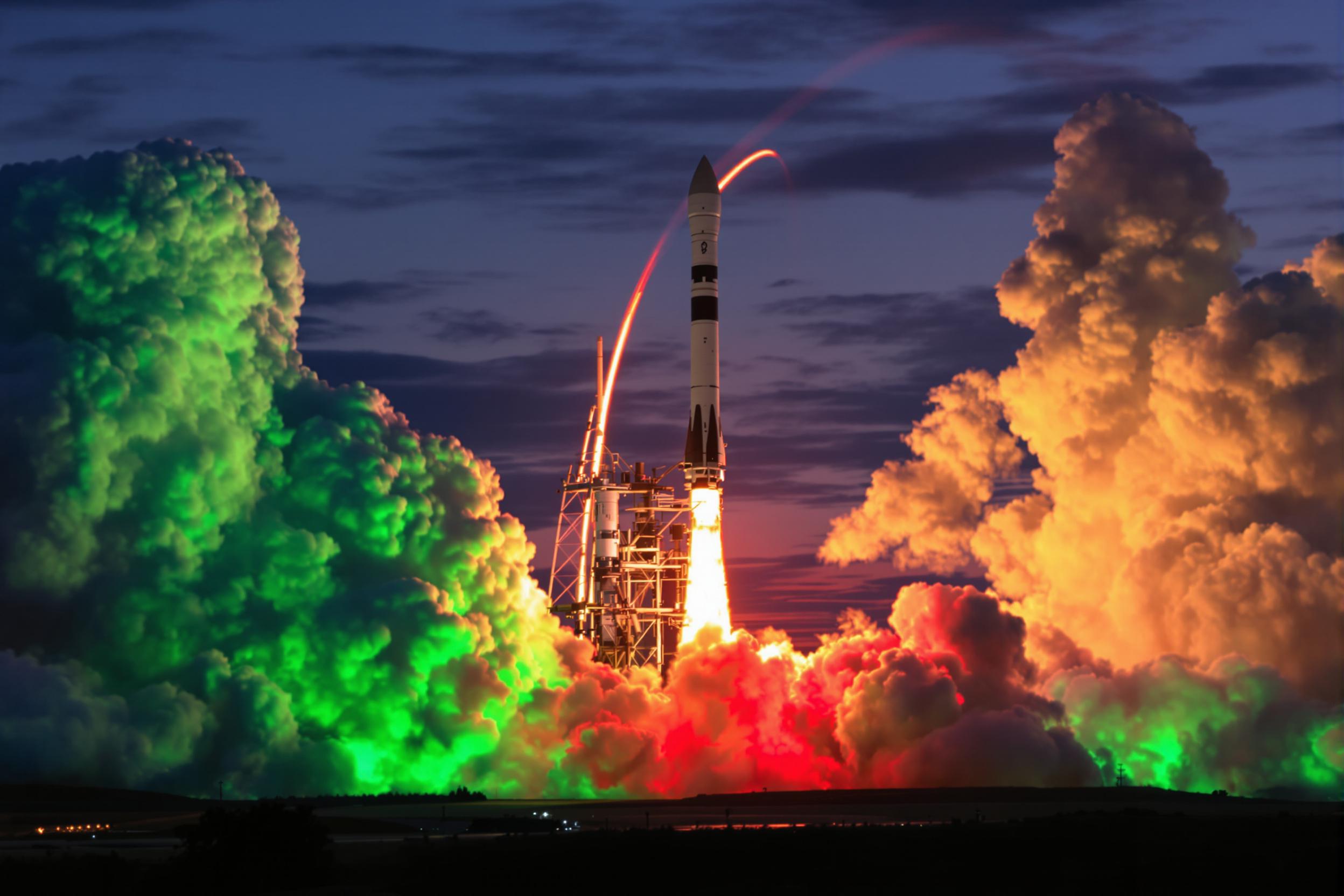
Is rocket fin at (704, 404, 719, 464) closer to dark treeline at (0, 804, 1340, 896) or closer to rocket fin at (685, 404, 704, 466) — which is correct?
rocket fin at (685, 404, 704, 466)

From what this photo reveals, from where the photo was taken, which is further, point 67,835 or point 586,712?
point 586,712

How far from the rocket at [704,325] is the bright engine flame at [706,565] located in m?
1.94

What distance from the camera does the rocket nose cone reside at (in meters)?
133

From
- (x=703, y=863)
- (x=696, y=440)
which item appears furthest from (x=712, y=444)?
(x=703, y=863)

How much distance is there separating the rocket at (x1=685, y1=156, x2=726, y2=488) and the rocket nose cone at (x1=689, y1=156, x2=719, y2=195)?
3cm

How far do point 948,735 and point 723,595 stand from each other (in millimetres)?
19799

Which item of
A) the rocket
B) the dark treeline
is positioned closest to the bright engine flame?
the rocket

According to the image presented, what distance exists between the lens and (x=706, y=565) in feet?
445

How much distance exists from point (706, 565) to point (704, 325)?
15.4 m

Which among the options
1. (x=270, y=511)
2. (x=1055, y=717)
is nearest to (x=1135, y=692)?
(x=1055, y=717)

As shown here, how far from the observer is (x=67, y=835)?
99438mm

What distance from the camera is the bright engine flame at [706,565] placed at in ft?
445

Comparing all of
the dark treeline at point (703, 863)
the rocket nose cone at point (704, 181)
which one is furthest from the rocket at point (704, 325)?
the dark treeline at point (703, 863)

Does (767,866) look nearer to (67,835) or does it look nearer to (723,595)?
(67,835)
